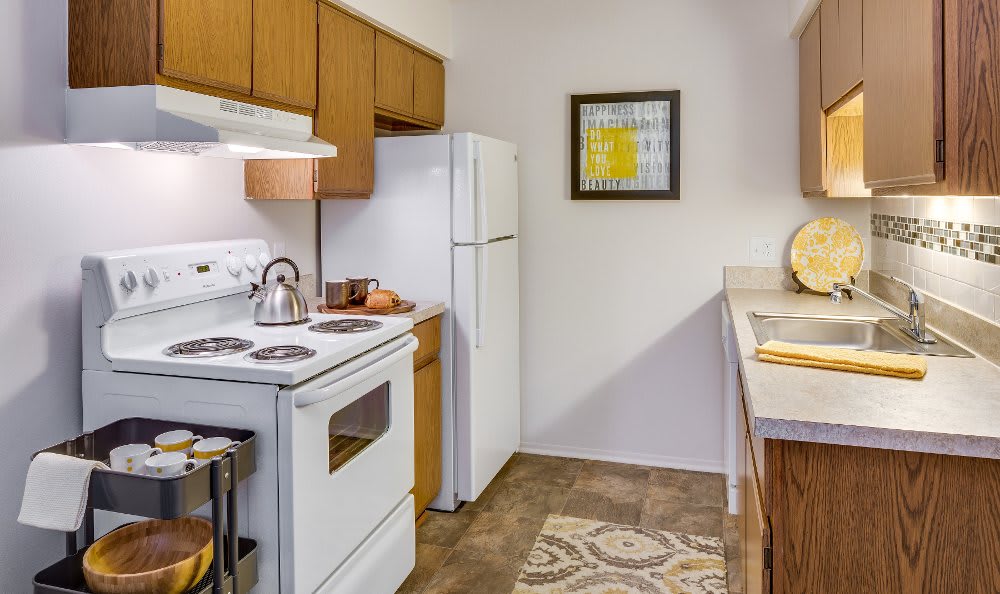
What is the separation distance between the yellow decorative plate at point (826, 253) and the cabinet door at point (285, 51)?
2241 mm

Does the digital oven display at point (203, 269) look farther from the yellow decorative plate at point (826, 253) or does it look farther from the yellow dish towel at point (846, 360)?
the yellow decorative plate at point (826, 253)

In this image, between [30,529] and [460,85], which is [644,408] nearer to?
[460,85]

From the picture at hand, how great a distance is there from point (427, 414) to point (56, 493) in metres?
1.53

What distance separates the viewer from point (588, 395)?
149 inches

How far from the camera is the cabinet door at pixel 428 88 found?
3.48 m

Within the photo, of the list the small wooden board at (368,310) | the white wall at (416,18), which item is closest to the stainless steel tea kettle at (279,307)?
the small wooden board at (368,310)

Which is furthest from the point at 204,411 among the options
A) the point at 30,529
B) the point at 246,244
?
the point at 246,244

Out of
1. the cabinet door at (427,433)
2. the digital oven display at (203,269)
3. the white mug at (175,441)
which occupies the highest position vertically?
the digital oven display at (203,269)

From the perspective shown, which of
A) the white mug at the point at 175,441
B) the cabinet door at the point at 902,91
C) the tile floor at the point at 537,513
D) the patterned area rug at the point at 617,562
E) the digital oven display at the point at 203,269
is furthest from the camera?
the tile floor at the point at 537,513

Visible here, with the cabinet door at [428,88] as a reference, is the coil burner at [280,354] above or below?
below

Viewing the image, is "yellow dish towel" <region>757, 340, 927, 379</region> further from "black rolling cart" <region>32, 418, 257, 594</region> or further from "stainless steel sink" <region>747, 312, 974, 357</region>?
"black rolling cart" <region>32, 418, 257, 594</region>

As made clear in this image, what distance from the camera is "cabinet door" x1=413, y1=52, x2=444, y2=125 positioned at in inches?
137

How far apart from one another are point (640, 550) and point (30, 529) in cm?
201

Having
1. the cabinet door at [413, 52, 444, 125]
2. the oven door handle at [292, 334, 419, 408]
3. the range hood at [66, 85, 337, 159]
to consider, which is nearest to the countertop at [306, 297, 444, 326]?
the oven door handle at [292, 334, 419, 408]
